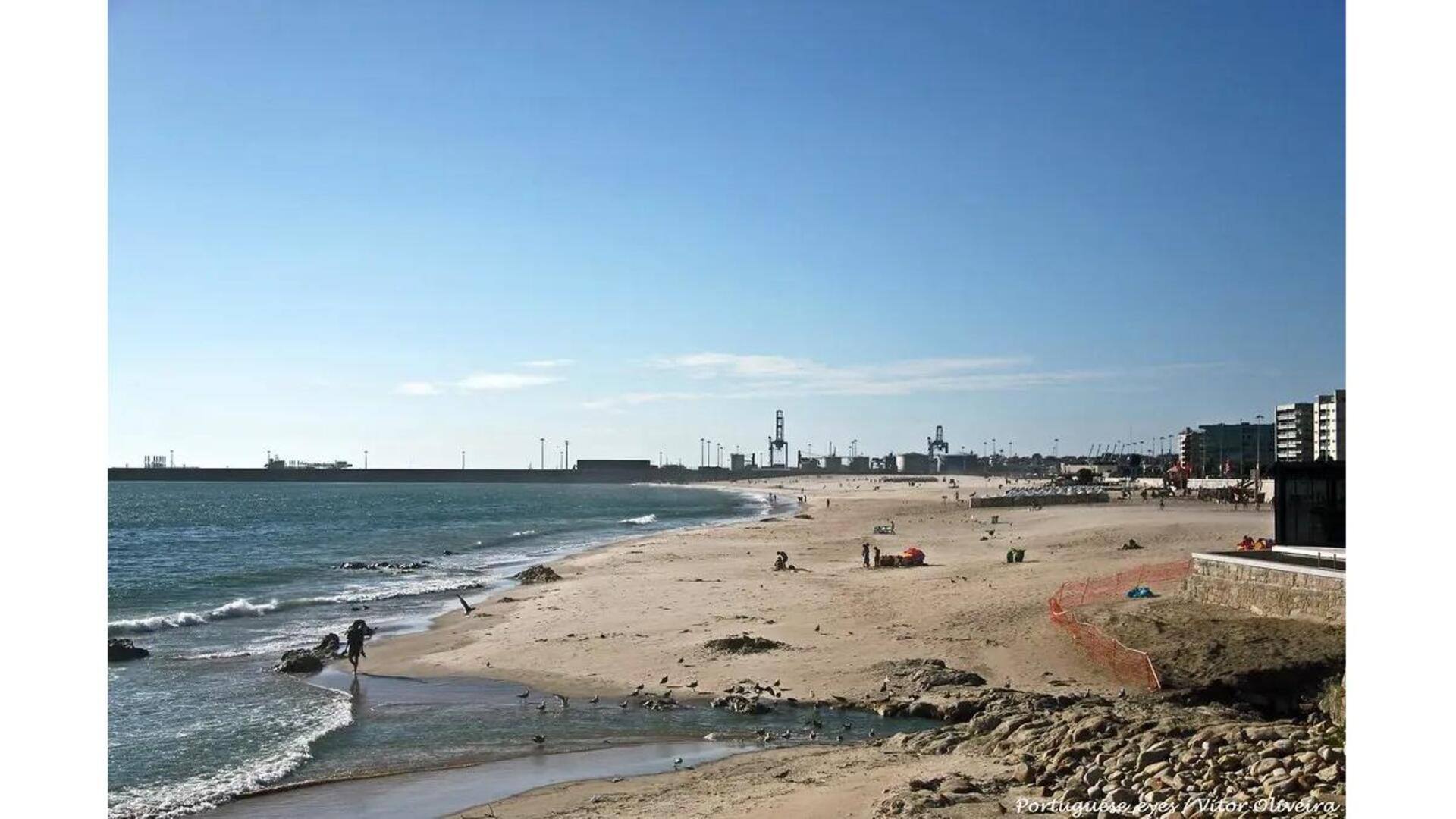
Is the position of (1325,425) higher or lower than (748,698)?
higher

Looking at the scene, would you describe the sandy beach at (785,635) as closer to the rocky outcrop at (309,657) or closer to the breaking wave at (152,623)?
the rocky outcrop at (309,657)

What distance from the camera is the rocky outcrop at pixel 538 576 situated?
41.0 meters

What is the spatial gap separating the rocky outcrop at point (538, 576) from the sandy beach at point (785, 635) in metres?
1.47

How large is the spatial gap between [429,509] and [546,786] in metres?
118

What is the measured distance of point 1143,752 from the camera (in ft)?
36.6

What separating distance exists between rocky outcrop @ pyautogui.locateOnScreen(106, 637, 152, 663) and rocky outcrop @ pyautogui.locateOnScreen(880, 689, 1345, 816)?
20114 mm

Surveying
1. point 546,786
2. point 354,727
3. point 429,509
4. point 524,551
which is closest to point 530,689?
point 354,727

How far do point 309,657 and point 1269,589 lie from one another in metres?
20.4

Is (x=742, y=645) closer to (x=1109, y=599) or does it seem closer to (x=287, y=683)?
(x=1109, y=599)

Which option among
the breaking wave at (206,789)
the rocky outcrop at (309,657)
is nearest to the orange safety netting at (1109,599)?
the breaking wave at (206,789)

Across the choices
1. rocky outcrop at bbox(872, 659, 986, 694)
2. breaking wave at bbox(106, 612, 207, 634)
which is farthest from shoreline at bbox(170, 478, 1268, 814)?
breaking wave at bbox(106, 612, 207, 634)

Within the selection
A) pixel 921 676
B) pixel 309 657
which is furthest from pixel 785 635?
pixel 309 657

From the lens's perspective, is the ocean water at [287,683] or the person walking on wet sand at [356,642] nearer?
the ocean water at [287,683]

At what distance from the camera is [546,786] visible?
13969 mm
